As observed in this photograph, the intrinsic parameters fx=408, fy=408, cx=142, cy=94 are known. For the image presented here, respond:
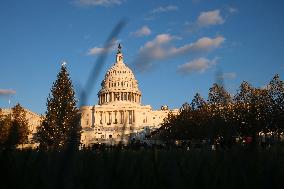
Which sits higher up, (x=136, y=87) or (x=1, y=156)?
(x=136, y=87)

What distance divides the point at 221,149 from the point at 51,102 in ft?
197

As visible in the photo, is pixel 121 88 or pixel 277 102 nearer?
pixel 277 102

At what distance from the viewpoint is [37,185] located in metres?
1.38

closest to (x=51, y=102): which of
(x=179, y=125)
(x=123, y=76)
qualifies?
(x=179, y=125)

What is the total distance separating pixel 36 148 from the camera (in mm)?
2293

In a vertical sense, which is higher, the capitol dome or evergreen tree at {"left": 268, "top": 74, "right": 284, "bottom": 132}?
the capitol dome

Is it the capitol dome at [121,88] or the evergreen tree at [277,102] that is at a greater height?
the capitol dome at [121,88]

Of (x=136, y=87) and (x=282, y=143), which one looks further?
(x=136, y=87)

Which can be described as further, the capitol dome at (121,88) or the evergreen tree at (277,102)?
the capitol dome at (121,88)

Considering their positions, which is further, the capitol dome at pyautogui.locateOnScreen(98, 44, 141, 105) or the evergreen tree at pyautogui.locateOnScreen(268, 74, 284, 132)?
the capitol dome at pyautogui.locateOnScreen(98, 44, 141, 105)

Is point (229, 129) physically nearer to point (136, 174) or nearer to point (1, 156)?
point (136, 174)

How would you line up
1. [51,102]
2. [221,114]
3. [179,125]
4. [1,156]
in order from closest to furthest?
[1,156], [221,114], [51,102], [179,125]

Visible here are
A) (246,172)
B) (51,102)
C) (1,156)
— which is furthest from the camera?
(51,102)

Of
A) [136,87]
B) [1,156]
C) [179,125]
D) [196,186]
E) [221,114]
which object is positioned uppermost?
[136,87]
